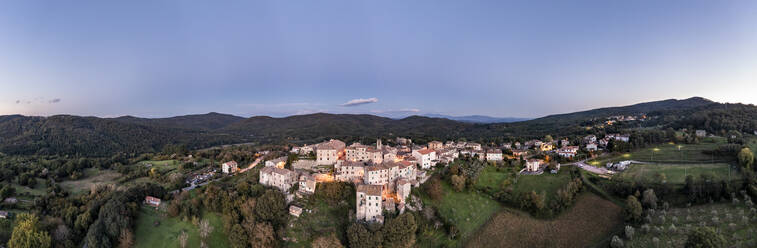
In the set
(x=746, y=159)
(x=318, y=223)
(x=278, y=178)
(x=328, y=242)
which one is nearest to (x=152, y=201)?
(x=278, y=178)

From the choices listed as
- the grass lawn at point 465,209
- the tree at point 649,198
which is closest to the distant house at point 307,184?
the grass lawn at point 465,209

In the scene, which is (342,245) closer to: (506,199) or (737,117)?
(506,199)

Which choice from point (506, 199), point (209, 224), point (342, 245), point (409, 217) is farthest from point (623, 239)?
point (209, 224)

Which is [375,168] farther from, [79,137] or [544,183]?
[79,137]

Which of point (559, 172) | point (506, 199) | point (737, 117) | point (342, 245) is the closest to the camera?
point (342, 245)

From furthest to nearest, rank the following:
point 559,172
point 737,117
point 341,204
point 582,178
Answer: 1. point 737,117
2. point 559,172
3. point 582,178
4. point 341,204

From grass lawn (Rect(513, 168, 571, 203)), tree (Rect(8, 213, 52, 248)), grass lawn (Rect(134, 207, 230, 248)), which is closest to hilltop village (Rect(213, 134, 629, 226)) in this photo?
grass lawn (Rect(513, 168, 571, 203))
